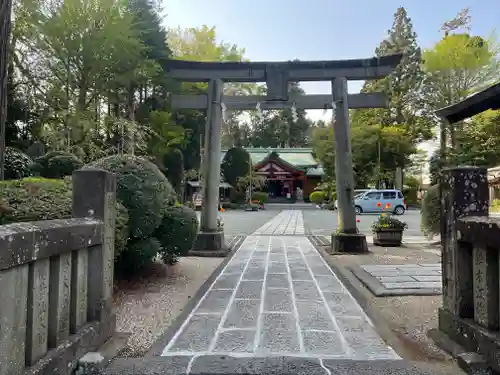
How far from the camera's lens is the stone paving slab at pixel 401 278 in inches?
197

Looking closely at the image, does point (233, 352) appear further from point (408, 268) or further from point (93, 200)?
point (408, 268)

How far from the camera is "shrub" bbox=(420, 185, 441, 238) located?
9062mm

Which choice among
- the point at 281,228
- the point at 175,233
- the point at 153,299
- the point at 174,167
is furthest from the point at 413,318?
the point at 174,167

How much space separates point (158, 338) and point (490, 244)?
271cm

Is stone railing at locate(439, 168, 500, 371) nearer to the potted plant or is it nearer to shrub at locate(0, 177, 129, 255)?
shrub at locate(0, 177, 129, 255)

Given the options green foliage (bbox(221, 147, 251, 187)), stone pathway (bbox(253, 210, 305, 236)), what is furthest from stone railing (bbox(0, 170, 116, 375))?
green foliage (bbox(221, 147, 251, 187))

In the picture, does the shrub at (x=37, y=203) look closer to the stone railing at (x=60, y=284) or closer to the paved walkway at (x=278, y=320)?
the stone railing at (x=60, y=284)

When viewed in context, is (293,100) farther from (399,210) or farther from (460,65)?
(460,65)

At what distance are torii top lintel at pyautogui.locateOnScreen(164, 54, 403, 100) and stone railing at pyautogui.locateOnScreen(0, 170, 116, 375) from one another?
19.2 ft

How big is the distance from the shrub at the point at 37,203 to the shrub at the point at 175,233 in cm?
107

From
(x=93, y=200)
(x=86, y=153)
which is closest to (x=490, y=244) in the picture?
(x=93, y=200)

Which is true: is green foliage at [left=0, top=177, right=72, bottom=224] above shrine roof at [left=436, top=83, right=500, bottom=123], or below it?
below

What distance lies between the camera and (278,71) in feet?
28.0

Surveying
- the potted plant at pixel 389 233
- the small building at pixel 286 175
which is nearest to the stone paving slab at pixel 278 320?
the potted plant at pixel 389 233
